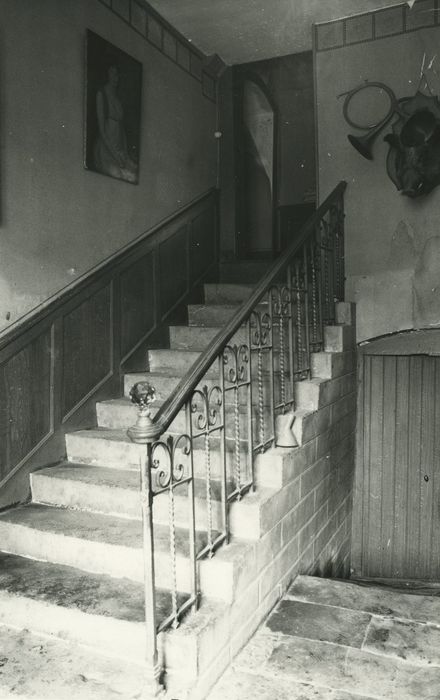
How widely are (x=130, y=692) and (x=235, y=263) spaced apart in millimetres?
4197

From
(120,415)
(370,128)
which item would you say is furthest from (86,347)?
(370,128)

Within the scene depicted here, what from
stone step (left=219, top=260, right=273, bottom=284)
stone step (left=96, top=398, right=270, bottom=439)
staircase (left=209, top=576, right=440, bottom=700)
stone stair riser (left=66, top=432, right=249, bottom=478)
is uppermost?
stone step (left=219, top=260, right=273, bottom=284)

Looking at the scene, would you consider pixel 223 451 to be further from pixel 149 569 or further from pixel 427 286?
pixel 427 286

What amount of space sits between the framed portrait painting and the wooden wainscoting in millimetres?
597

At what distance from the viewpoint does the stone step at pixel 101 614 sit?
2146 mm

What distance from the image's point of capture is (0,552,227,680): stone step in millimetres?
2146

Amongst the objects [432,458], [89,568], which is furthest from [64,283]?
[432,458]

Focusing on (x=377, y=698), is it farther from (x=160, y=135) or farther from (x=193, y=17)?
(x=193, y=17)

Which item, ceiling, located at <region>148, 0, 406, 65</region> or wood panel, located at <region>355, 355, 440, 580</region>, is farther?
wood panel, located at <region>355, 355, 440, 580</region>

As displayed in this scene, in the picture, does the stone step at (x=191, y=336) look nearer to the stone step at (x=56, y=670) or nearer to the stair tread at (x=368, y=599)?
the stair tread at (x=368, y=599)

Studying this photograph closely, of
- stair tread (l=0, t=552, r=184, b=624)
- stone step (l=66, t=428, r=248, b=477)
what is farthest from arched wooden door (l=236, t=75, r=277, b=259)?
stair tread (l=0, t=552, r=184, b=624)

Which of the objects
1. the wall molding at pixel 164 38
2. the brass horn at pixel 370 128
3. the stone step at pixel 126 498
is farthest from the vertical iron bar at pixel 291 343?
the wall molding at pixel 164 38

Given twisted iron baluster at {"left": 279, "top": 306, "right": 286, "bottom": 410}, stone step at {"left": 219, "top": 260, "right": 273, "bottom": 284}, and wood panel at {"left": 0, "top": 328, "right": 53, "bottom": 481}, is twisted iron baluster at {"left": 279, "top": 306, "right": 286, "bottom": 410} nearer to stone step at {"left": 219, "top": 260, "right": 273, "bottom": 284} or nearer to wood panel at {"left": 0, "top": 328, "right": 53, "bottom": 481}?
wood panel at {"left": 0, "top": 328, "right": 53, "bottom": 481}

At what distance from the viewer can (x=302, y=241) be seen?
11.1ft
